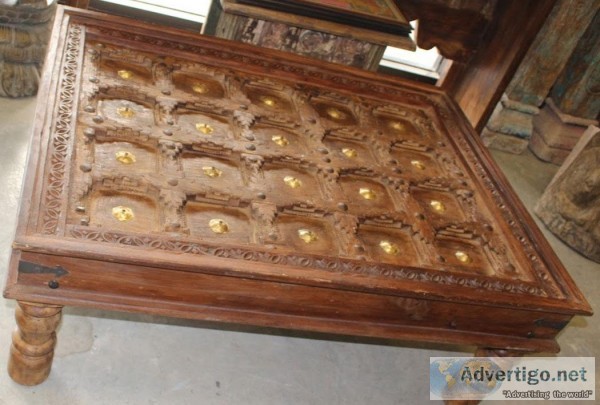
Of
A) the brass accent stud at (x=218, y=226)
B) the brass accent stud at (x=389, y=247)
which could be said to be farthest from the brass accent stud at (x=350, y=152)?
the brass accent stud at (x=218, y=226)

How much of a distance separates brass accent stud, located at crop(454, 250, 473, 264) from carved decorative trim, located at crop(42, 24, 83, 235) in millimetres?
1336

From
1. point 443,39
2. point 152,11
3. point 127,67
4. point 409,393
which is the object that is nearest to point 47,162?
point 127,67

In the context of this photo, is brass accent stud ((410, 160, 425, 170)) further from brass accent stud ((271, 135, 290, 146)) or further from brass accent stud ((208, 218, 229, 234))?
brass accent stud ((208, 218, 229, 234))

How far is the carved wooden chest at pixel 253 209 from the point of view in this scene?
184 centimetres

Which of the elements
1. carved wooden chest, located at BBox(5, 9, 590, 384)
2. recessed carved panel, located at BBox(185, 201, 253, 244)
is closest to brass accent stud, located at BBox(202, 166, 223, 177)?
carved wooden chest, located at BBox(5, 9, 590, 384)

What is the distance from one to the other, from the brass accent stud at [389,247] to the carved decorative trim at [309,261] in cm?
12

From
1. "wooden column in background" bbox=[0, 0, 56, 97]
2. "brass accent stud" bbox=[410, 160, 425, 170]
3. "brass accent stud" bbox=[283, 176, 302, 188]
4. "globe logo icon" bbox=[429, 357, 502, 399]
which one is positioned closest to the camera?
"brass accent stud" bbox=[283, 176, 302, 188]

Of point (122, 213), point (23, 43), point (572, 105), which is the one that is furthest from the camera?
point (572, 105)

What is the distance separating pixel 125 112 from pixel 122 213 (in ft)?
1.78

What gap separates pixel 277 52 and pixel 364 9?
0.53 meters

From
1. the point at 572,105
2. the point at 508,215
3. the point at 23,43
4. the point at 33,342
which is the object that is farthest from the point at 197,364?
the point at 572,105

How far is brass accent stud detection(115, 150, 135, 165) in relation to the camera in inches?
83.3

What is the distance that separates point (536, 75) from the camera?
4.38 m

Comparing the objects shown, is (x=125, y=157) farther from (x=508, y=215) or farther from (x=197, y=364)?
(x=508, y=215)
